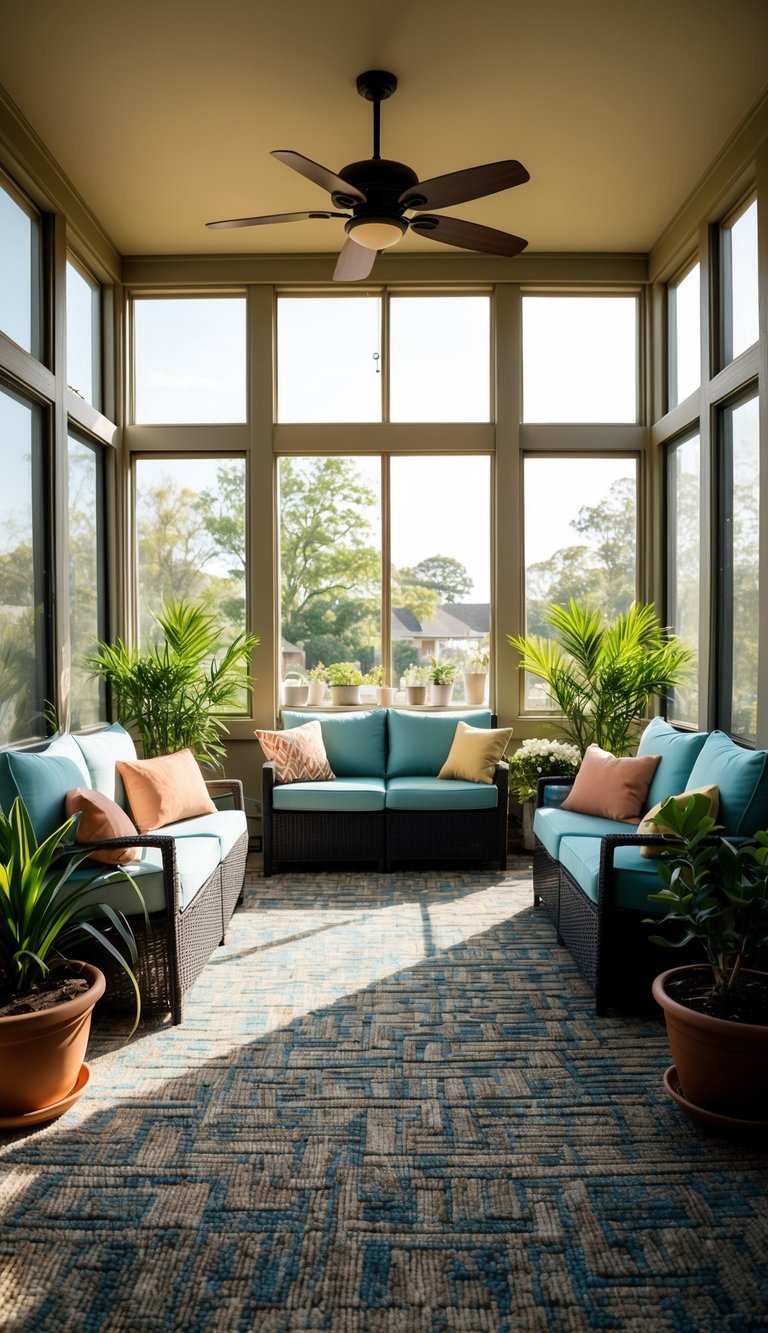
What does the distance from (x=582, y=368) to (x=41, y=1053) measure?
5.37 meters

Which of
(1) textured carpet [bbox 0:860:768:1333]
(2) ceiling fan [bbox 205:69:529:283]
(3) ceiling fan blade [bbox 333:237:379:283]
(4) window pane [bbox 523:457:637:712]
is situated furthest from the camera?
(4) window pane [bbox 523:457:637:712]

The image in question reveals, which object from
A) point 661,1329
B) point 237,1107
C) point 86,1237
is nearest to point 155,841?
point 237,1107

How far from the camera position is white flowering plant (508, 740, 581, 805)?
536 cm

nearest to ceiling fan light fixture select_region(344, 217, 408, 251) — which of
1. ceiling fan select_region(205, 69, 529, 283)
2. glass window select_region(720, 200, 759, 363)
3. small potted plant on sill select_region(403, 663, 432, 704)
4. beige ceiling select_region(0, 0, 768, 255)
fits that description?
ceiling fan select_region(205, 69, 529, 283)

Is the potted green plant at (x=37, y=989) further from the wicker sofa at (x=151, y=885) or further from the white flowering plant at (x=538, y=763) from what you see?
the white flowering plant at (x=538, y=763)

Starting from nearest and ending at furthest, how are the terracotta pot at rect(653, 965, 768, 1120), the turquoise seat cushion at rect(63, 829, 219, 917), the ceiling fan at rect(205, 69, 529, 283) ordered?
the terracotta pot at rect(653, 965, 768, 1120) < the turquoise seat cushion at rect(63, 829, 219, 917) < the ceiling fan at rect(205, 69, 529, 283)

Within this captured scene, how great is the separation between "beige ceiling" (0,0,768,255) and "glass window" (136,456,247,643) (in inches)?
62.2

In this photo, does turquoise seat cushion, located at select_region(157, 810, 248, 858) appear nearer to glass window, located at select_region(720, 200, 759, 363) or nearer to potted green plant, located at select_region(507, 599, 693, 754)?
potted green plant, located at select_region(507, 599, 693, 754)

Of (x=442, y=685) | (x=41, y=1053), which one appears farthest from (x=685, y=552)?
(x=41, y=1053)

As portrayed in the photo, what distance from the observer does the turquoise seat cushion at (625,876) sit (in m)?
3.06

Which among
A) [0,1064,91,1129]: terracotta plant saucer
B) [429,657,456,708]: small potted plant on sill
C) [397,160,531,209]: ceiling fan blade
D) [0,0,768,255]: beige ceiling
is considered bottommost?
[0,1064,91,1129]: terracotta plant saucer

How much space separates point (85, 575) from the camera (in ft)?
17.8

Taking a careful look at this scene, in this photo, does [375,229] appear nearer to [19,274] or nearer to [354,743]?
[19,274]

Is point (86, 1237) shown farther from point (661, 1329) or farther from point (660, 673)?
point (660, 673)
